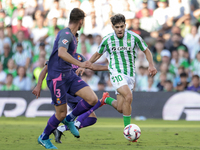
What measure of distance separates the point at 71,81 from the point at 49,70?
1.33 ft

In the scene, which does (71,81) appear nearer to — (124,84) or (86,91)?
(86,91)

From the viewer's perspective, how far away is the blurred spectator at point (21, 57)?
1314cm

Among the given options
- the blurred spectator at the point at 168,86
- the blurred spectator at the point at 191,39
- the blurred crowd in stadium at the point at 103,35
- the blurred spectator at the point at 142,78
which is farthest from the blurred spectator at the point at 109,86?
the blurred spectator at the point at 191,39

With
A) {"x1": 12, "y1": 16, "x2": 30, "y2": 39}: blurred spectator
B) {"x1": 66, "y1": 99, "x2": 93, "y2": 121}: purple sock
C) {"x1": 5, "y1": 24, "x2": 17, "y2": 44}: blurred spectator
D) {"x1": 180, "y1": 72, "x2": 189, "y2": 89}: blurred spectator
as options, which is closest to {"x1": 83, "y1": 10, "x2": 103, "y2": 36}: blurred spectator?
{"x1": 12, "y1": 16, "x2": 30, "y2": 39}: blurred spectator

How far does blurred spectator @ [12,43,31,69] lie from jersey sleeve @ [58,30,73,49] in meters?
8.13

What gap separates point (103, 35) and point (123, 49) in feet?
21.4

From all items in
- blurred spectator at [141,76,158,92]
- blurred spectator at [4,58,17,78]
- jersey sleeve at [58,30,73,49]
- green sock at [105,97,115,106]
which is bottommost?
blurred spectator at [141,76,158,92]

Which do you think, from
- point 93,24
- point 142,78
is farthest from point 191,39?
point 93,24

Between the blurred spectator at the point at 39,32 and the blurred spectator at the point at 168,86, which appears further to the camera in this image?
the blurred spectator at the point at 39,32

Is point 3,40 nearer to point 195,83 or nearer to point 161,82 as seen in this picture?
point 161,82

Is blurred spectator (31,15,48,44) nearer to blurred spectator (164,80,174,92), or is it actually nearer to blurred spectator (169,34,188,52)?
blurred spectator (169,34,188,52)

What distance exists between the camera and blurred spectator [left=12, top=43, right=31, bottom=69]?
43.1 ft

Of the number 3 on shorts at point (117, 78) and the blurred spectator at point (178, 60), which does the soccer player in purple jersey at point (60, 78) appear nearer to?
the number 3 on shorts at point (117, 78)

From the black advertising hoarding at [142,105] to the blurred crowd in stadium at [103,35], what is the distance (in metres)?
0.44
